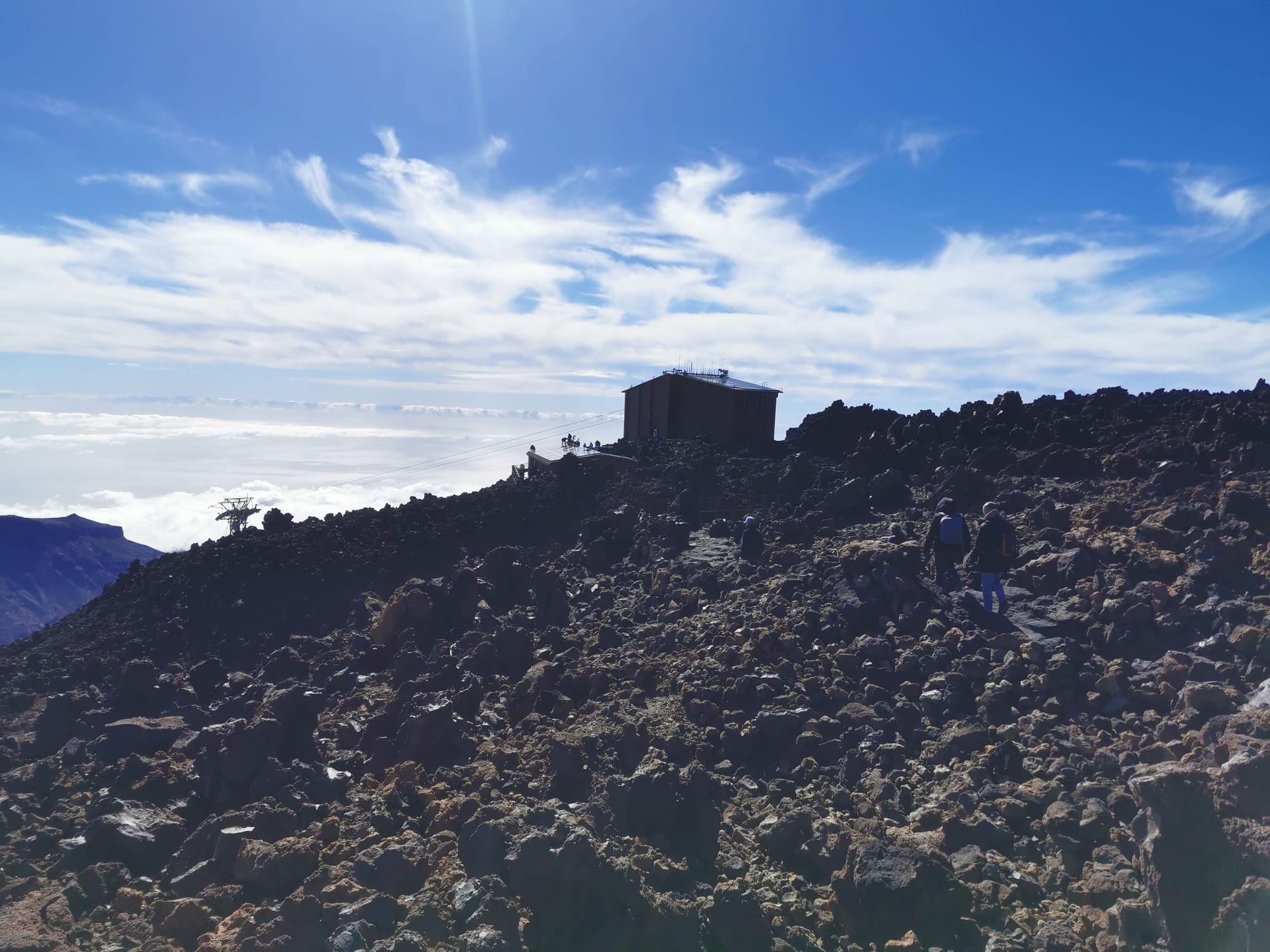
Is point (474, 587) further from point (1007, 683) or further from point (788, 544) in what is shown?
point (1007, 683)

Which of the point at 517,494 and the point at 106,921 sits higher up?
the point at 517,494

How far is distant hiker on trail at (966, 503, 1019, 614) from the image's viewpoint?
1232cm

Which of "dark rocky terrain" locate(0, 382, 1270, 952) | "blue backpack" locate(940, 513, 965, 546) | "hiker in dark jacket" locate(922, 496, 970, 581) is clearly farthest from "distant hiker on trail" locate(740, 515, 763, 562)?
"blue backpack" locate(940, 513, 965, 546)

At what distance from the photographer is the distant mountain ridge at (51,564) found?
340 ft

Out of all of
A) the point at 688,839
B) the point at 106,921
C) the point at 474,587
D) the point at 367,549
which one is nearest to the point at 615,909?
the point at 688,839

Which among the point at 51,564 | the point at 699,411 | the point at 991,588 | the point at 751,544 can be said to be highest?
the point at 699,411

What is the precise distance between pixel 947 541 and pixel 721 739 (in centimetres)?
492

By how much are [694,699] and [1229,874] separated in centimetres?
615

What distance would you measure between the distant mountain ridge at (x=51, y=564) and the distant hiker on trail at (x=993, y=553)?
10797cm

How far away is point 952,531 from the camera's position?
43.3 feet

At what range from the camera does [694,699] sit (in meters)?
11.5

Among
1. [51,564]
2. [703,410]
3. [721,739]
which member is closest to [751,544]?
[721,739]

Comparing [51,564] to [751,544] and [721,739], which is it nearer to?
[751,544]

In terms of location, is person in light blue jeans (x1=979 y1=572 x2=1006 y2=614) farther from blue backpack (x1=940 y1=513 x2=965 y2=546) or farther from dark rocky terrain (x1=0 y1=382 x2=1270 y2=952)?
blue backpack (x1=940 y1=513 x2=965 y2=546)
